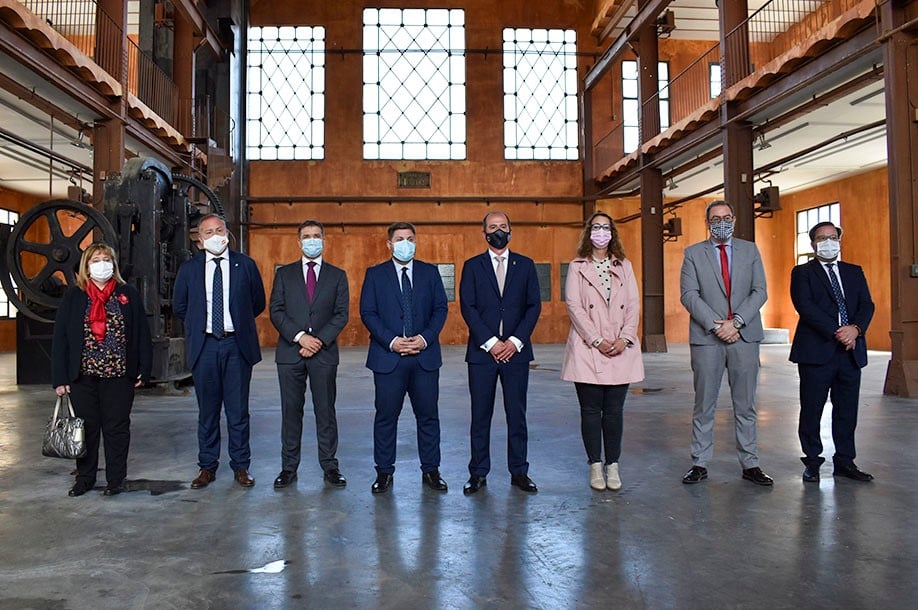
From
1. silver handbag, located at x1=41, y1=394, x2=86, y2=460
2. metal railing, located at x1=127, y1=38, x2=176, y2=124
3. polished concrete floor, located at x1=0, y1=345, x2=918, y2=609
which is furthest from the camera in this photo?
metal railing, located at x1=127, y1=38, x2=176, y2=124

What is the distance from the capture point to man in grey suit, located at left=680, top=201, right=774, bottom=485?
4.06 m

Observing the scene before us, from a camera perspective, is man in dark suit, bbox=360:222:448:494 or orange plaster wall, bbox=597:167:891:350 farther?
orange plaster wall, bbox=597:167:891:350

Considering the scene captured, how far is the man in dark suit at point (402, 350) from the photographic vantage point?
156 inches

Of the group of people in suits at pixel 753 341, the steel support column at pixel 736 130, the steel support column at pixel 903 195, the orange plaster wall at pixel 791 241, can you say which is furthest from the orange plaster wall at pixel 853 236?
the group of people in suits at pixel 753 341

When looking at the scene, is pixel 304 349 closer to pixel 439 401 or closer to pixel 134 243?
pixel 439 401

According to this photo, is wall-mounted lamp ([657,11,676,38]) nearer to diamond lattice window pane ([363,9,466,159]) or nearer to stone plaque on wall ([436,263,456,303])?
diamond lattice window pane ([363,9,466,159])

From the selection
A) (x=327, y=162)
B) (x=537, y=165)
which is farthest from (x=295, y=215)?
(x=537, y=165)

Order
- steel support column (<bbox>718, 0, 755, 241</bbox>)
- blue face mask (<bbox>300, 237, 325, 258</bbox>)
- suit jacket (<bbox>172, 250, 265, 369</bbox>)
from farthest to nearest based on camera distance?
steel support column (<bbox>718, 0, 755, 241</bbox>) < blue face mask (<bbox>300, 237, 325, 258</bbox>) < suit jacket (<bbox>172, 250, 265, 369</bbox>)

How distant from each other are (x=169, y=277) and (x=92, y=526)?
17.6ft

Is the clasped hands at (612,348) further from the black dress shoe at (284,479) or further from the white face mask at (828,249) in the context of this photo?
the black dress shoe at (284,479)

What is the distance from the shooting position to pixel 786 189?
2038 cm

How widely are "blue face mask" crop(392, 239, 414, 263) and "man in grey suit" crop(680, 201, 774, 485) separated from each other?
1767mm

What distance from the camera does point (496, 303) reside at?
3.98 metres

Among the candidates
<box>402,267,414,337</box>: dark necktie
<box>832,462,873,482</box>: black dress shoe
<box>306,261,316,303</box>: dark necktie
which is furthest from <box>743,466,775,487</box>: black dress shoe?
<box>306,261,316,303</box>: dark necktie
